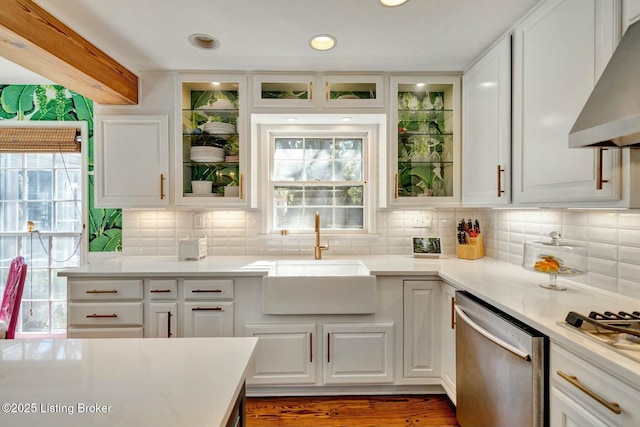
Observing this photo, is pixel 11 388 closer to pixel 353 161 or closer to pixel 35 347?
pixel 35 347

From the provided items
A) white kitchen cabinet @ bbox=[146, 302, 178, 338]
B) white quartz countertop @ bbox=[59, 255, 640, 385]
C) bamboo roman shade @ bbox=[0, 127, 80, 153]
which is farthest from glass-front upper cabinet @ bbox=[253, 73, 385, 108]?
bamboo roman shade @ bbox=[0, 127, 80, 153]

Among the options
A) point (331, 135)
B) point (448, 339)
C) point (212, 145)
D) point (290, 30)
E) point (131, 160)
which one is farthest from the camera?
point (331, 135)

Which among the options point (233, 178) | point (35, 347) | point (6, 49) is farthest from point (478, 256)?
point (6, 49)

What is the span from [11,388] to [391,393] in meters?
1.97

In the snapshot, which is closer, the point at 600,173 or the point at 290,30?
the point at 600,173

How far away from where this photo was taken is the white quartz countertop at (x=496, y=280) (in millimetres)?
939

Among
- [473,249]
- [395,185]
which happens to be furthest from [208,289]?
[473,249]

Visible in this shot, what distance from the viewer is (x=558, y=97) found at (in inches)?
54.1

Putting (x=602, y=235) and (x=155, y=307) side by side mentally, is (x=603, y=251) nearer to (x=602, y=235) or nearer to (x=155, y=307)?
(x=602, y=235)

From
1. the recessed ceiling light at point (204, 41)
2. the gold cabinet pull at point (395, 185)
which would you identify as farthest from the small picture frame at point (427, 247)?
the recessed ceiling light at point (204, 41)

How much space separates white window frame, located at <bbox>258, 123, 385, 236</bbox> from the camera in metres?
2.62

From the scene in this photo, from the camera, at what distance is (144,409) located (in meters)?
0.60

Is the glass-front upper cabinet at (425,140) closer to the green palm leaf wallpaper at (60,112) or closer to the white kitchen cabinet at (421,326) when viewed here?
the white kitchen cabinet at (421,326)

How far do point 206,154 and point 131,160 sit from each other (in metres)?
0.54
